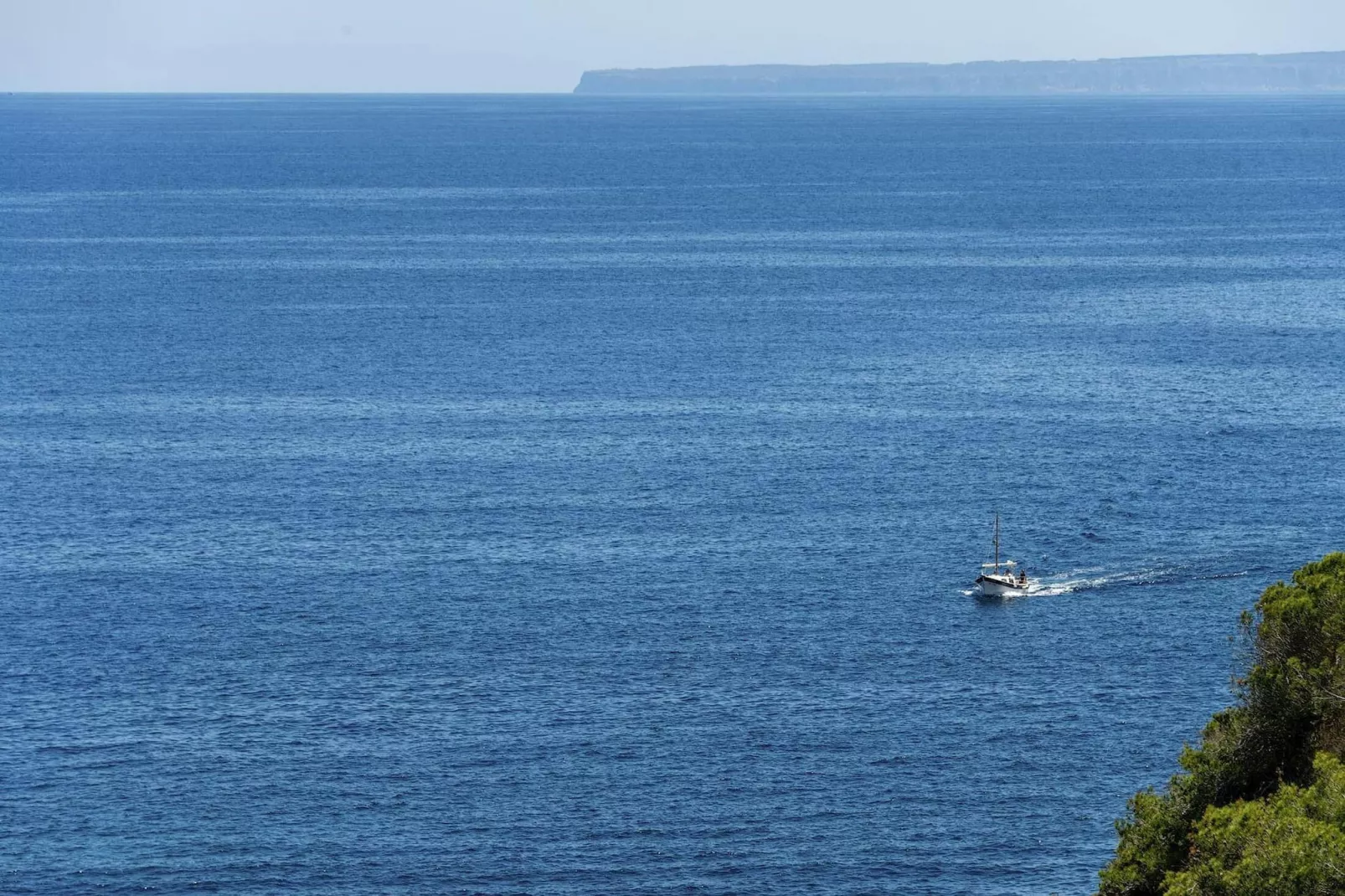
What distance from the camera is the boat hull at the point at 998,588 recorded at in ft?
330

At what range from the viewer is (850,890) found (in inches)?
2825

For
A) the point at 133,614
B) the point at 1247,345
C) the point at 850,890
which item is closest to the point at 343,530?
the point at 133,614

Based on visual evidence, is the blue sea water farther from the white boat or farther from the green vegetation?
the green vegetation

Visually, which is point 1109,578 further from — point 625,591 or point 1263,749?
point 1263,749

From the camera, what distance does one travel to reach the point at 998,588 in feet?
330

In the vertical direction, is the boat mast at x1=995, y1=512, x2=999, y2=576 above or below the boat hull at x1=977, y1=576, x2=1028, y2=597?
above

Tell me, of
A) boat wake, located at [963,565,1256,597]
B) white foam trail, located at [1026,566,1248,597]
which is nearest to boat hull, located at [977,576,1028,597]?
boat wake, located at [963,565,1256,597]

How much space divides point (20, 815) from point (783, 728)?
33.1 metres

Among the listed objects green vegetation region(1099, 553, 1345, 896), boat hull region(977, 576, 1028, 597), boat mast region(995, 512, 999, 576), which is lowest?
green vegetation region(1099, 553, 1345, 896)

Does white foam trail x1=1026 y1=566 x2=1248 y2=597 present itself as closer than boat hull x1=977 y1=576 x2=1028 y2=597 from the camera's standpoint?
No

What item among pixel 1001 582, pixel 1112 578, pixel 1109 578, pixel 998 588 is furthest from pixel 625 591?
pixel 1112 578

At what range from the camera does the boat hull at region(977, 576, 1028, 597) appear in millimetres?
100500

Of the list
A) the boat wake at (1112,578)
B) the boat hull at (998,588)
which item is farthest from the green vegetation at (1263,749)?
the boat wake at (1112,578)

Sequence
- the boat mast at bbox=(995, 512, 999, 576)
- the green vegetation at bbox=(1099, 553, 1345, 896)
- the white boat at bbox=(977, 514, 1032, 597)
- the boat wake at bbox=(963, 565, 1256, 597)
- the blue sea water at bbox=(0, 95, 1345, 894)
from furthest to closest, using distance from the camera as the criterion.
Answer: the boat mast at bbox=(995, 512, 999, 576)
the boat wake at bbox=(963, 565, 1256, 597)
the white boat at bbox=(977, 514, 1032, 597)
the blue sea water at bbox=(0, 95, 1345, 894)
the green vegetation at bbox=(1099, 553, 1345, 896)
